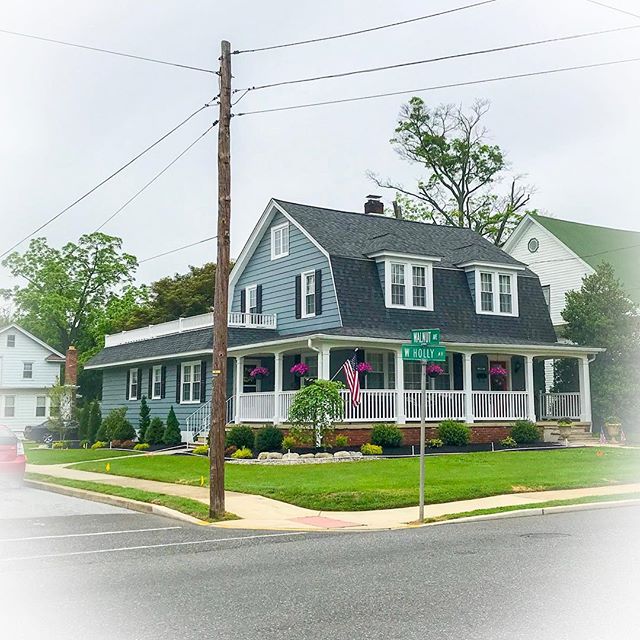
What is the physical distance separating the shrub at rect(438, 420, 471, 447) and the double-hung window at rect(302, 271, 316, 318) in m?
5.95

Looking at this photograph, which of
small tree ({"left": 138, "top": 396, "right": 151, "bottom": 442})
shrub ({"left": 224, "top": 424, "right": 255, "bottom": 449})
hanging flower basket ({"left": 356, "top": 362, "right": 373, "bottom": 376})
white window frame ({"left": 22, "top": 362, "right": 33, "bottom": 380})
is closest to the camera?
shrub ({"left": 224, "top": 424, "right": 255, "bottom": 449})

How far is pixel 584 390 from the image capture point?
29.9 meters

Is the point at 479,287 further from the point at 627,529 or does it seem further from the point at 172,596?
the point at 172,596

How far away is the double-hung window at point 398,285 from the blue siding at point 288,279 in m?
2.44

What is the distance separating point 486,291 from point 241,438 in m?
11.3

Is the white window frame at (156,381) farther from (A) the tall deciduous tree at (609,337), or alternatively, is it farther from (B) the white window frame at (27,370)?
(B) the white window frame at (27,370)

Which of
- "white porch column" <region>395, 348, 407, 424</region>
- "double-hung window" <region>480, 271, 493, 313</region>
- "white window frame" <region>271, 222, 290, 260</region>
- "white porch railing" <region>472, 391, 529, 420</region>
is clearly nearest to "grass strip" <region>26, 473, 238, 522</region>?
"white porch column" <region>395, 348, 407, 424</region>

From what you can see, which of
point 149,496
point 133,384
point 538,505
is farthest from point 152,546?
point 133,384

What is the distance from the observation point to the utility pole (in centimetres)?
1384

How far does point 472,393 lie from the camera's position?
27828 millimetres

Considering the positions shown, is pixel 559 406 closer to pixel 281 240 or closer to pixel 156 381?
pixel 281 240

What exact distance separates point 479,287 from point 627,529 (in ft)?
65.1

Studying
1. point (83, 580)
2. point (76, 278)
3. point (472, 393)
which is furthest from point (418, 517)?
point (76, 278)

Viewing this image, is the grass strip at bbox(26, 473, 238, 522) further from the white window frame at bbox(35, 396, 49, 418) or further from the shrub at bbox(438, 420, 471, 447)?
the white window frame at bbox(35, 396, 49, 418)
